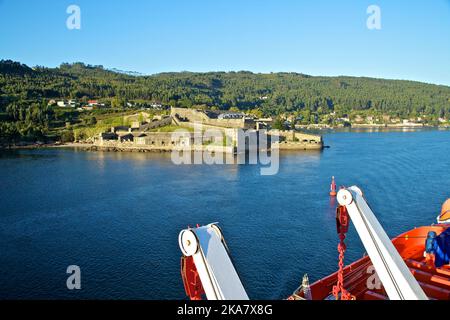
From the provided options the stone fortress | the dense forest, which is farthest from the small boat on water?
the dense forest

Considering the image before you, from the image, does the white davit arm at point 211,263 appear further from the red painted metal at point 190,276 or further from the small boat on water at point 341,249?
the red painted metal at point 190,276

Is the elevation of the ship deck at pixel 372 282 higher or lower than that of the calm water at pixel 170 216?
higher

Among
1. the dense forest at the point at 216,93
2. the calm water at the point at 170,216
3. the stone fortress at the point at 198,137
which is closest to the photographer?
the calm water at the point at 170,216

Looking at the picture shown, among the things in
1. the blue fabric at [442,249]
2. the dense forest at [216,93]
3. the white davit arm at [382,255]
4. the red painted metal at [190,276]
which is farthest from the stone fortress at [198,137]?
the red painted metal at [190,276]

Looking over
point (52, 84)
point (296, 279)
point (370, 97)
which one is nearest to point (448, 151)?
point (296, 279)

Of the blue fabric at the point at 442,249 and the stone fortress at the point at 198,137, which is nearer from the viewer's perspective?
the blue fabric at the point at 442,249

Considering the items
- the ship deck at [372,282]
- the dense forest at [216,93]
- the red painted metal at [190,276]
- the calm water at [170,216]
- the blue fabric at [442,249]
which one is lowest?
the calm water at [170,216]

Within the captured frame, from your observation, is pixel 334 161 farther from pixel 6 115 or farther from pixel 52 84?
pixel 52 84
